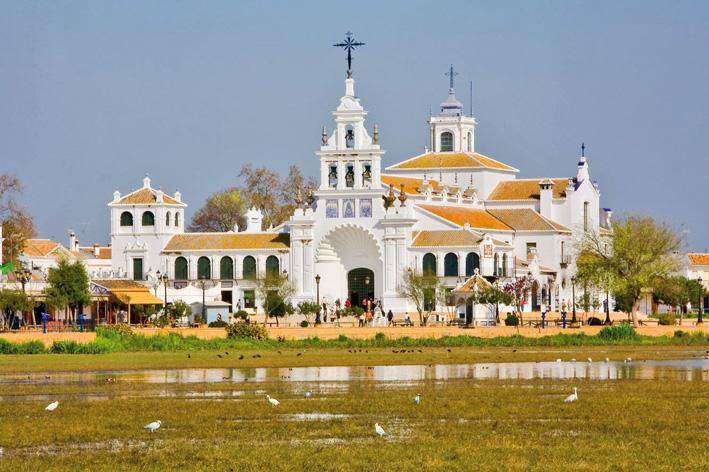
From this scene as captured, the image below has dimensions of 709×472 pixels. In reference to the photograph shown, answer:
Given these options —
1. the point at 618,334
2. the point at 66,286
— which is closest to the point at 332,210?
the point at 66,286

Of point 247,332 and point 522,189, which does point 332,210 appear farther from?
point 247,332

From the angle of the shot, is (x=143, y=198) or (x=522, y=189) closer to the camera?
(x=143, y=198)

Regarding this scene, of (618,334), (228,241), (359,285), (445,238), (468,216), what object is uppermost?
(468,216)

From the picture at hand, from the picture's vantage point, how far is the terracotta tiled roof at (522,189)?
5064 inches

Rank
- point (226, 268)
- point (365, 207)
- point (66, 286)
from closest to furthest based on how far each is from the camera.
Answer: point (66, 286), point (365, 207), point (226, 268)

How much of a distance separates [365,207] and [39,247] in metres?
40.0

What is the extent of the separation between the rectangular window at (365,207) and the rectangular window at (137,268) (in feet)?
55.4

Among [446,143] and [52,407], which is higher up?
[446,143]

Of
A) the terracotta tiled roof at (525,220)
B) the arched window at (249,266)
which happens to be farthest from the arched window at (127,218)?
the terracotta tiled roof at (525,220)

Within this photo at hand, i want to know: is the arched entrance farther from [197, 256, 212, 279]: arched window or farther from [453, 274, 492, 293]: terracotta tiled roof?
[453, 274, 492, 293]: terracotta tiled roof

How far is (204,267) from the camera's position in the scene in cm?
11688

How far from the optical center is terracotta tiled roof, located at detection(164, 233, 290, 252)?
383 ft

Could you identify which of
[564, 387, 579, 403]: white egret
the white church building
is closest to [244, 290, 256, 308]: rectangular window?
the white church building

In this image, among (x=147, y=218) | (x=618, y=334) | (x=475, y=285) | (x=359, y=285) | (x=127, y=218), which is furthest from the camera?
(x=127, y=218)
